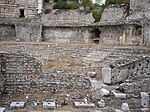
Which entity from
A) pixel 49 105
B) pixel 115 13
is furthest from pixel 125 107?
pixel 115 13

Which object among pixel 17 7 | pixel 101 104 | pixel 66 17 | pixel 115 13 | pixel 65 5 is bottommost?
pixel 101 104

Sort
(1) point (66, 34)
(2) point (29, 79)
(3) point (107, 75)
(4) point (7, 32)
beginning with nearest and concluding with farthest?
(2) point (29, 79), (3) point (107, 75), (1) point (66, 34), (4) point (7, 32)

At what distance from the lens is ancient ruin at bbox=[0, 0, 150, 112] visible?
33.2 feet

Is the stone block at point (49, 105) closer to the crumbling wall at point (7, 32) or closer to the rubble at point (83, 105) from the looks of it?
the rubble at point (83, 105)

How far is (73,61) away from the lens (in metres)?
19.0

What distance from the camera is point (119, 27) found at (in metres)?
24.7

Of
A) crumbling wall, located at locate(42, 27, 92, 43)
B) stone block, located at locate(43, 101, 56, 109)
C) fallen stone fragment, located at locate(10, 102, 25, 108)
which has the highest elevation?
crumbling wall, located at locate(42, 27, 92, 43)

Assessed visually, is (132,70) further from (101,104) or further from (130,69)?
(101,104)

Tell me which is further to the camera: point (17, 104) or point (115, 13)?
point (115, 13)

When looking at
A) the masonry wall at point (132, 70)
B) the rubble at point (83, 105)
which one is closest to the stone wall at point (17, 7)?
the masonry wall at point (132, 70)

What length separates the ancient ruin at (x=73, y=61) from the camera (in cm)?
1012

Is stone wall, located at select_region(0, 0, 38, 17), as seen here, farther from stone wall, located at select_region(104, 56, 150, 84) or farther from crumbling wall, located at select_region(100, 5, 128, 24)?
stone wall, located at select_region(104, 56, 150, 84)

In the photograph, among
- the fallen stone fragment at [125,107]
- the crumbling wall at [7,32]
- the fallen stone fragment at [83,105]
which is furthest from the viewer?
the crumbling wall at [7,32]

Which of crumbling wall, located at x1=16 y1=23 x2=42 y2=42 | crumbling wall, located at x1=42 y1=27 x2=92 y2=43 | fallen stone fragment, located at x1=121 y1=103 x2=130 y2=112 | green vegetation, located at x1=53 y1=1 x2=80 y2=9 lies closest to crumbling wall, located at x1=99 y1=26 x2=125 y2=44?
crumbling wall, located at x1=42 y1=27 x2=92 y2=43
